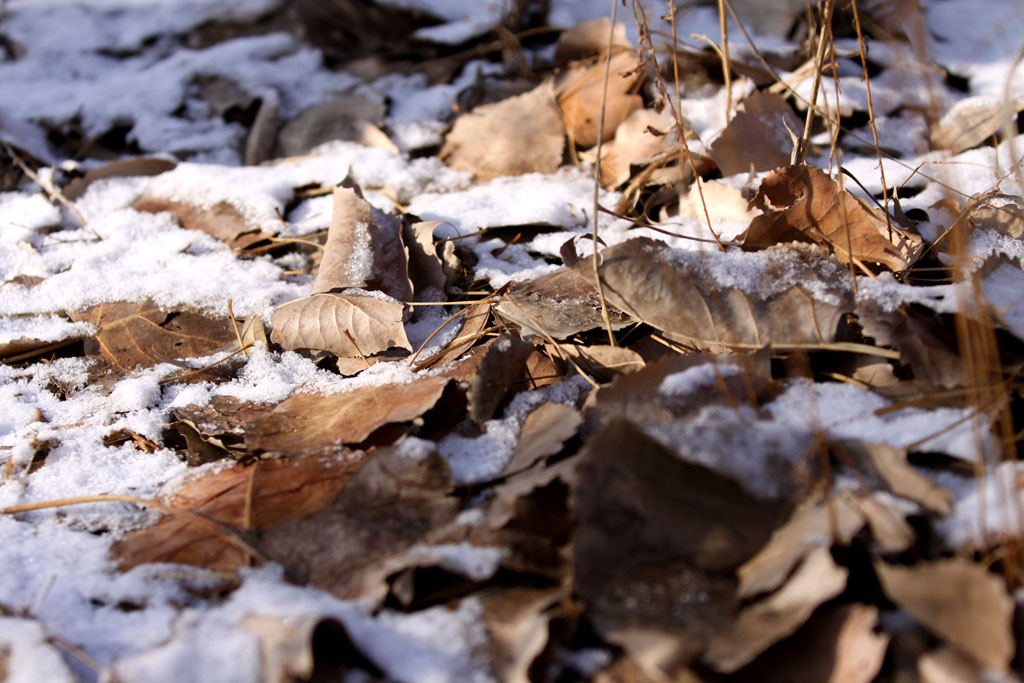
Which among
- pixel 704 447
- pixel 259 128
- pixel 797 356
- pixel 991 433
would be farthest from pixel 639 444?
pixel 259 128

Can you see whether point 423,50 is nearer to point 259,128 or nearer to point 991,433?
point 259,128

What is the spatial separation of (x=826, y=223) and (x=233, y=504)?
4.13 ft

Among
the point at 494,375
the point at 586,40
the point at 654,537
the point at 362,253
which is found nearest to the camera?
the point at 654,537

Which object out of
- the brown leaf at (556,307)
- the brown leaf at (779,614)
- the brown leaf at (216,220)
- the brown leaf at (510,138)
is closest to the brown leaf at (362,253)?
the brown leaf at (556,307)

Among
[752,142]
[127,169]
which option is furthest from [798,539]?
[127,169]

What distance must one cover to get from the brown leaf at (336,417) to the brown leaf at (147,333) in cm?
46

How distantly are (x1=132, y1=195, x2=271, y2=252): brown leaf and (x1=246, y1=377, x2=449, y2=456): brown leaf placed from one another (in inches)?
33.0

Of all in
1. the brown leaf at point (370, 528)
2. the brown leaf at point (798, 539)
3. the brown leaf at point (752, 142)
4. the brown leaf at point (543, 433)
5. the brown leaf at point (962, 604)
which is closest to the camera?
the brown leaf at point (962, 604)

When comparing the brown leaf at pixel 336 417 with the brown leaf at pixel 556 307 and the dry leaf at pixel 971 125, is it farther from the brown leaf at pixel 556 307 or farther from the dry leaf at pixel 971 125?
the dry leaf at pixel 971 125

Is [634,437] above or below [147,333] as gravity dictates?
above

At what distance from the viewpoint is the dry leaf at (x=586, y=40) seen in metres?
2.46

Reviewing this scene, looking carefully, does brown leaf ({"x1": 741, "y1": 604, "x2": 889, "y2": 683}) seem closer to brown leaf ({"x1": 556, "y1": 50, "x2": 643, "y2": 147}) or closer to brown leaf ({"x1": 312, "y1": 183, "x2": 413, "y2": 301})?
brown leaf ({"x1": 312, "y1": 183, "x2": 413, "y2": 301})

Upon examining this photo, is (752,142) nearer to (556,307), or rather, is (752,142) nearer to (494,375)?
(556,307)

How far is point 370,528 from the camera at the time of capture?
1.08m
